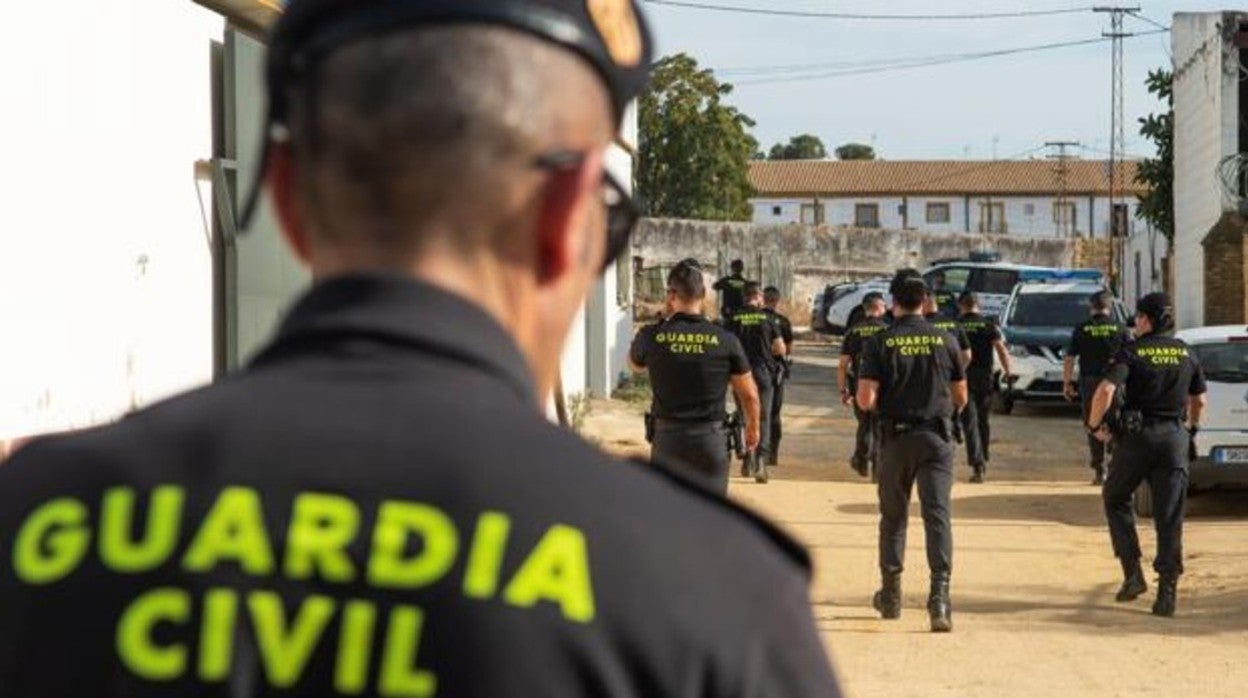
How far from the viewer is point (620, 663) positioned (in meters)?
1.75

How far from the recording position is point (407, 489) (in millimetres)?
1791

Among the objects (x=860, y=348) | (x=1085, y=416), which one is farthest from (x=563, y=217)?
(x=1085, y=416)

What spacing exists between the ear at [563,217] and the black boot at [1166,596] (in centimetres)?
1158

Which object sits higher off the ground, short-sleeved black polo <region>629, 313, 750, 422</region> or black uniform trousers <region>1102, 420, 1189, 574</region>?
short-sleeved black polo <region>629, 313, 750, 422</region>

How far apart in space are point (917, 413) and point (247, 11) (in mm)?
5219

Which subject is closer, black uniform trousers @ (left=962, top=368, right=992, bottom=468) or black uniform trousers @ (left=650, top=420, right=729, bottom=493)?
black uniform trousers @ (left=650, top=420, right=729, bottom=493)

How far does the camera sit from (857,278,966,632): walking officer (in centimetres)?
1223

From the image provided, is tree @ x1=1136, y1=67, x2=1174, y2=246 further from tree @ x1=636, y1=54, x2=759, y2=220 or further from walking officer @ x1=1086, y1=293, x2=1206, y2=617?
tree @ x1=636, y1=54, x2=759, y2=220

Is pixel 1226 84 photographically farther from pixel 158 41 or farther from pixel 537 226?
pixel 537 226

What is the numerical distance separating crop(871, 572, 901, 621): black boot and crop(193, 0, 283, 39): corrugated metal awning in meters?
4.94

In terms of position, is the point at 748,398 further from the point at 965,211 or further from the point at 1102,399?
the point at 965,211

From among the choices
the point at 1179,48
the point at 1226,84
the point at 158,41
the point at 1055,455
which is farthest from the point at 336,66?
the point at 1179,48

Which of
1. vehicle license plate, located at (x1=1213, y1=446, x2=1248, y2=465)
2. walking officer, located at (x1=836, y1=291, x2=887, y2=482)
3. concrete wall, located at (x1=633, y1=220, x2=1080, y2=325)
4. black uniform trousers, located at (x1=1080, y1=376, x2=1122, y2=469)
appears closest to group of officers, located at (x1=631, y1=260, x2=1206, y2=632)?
vehicle license plate, located at (x1=1213, y1=446, x2=1248, y2=465)

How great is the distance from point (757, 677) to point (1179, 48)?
32.9 m
